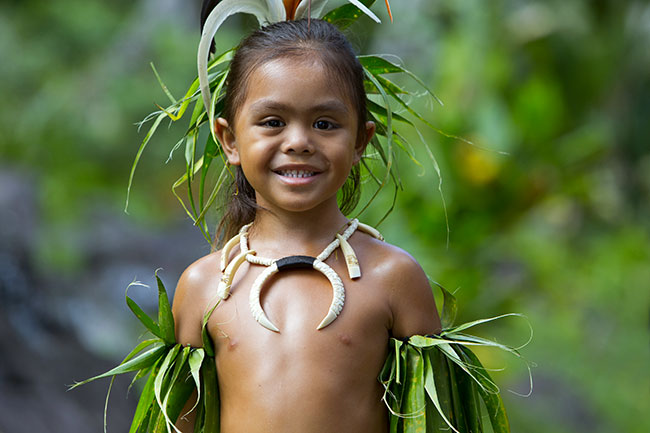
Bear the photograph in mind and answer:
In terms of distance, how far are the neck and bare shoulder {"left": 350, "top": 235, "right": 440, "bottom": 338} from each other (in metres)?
0.08

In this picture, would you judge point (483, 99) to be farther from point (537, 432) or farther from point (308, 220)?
point (308, 220)

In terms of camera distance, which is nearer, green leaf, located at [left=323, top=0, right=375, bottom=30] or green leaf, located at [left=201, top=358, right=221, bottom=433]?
green leaf, located at [left=201, top=358, right=221, bottom=433]

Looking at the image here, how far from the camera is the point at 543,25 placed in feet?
17.6

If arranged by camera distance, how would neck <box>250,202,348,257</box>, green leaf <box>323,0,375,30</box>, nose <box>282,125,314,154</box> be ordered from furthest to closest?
green leaf <box>323,0,375,30</box>
neck <box>250,202,348,257</box>
nose <box>282,125,314,154</box>

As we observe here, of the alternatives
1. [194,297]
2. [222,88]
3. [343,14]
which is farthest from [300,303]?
[343,14]

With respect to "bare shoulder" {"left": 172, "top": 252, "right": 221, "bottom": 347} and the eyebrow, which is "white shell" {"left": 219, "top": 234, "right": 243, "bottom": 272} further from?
the eyebrow

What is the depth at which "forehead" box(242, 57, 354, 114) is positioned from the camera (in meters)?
1.49

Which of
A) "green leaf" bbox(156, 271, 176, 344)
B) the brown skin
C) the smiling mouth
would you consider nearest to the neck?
the brown skin

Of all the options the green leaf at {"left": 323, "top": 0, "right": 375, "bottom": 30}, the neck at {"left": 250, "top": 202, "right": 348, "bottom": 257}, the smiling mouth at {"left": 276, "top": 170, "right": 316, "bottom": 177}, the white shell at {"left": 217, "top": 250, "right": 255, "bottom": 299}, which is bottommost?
the white shell at {"left": 217, "top": 250, "right": 255, "bottom": 299}

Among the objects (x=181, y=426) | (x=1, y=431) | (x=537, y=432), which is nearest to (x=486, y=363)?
(x=537, y=432)

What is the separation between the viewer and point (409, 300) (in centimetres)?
158

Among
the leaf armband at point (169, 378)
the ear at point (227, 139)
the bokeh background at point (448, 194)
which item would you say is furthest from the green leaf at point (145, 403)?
the bokeh background at point (448, 194)

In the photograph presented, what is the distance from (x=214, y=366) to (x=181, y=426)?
17cm

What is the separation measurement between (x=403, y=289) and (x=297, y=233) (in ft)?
0.77
